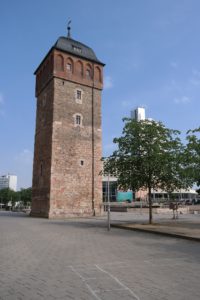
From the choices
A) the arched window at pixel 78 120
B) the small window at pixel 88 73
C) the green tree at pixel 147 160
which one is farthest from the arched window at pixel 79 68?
the green tree at pixel 147 160

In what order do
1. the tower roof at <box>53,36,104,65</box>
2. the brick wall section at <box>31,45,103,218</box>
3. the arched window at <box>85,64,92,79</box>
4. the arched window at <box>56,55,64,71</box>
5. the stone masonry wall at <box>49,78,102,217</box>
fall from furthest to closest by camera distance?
the arched window at <box>85,64,92,79</box>
the tower roof at <box>53,36,104,65</box>
the arched window at <box>56,55,64,71</box>
the brick wall section at <box>31,45,103,218</box>
the stone masonry wall at <box>49,78,102,217</box>

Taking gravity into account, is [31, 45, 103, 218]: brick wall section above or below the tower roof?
below

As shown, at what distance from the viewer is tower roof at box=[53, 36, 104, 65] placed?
38.4 m

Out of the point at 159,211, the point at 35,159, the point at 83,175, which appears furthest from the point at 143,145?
the point at 159,211

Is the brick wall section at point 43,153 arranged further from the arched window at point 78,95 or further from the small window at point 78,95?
the small window at point 78,95

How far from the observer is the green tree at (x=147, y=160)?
21.1 metres

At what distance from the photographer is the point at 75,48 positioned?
131ft

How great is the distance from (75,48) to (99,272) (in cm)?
3629

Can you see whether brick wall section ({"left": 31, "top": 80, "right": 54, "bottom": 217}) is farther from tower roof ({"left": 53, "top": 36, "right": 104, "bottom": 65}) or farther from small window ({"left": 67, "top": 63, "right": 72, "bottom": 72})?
tower roof ({"left": 53, "top": 36, "right": 104, "bottom": 65})

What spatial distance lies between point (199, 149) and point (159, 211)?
106 feet

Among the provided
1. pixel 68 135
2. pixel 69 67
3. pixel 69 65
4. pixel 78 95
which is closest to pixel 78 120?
pixel 68 135

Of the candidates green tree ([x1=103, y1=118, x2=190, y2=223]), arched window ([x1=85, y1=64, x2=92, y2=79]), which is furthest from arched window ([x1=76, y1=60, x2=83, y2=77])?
green tree ([x1=103, y1=118, x2=190, y2=223])

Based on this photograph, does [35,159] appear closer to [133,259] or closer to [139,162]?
[139,162]

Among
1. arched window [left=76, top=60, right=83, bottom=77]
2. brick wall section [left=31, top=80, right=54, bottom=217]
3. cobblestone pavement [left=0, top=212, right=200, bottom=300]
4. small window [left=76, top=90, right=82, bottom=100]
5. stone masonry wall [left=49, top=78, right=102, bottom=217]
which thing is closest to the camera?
cobblestone pavement [left=0, top=212, right=200, bottom=300]
